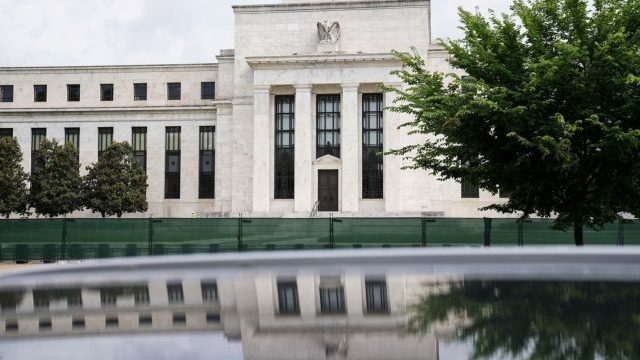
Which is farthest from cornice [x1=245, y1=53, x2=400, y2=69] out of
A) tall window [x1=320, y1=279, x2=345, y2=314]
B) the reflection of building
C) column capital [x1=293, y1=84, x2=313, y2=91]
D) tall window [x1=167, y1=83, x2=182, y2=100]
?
tall window [x1=320, y1=279, x2=345, y2=314]

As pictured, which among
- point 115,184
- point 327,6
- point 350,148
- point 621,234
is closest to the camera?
point 621,234

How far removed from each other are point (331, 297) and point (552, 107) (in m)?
16.0

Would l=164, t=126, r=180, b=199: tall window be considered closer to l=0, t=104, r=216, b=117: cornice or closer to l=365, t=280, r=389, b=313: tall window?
l=0, t=104, r=216, b=117: cornice

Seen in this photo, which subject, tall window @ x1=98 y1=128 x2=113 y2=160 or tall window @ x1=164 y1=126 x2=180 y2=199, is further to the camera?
tall window @ x1=98 y1=128 x2=113 y2=160

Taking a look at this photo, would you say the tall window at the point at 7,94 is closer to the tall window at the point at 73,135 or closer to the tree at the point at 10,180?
the tall window at the point at 73,135

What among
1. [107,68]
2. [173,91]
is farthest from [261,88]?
[107,68]

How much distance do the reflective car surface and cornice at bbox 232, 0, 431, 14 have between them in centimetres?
5525

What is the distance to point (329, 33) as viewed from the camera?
2292 inches

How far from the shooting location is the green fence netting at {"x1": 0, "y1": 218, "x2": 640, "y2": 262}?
2377cm

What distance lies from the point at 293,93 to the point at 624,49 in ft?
139

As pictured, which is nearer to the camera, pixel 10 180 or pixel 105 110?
pixel 10 180

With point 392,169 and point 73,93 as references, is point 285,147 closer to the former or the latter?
point 392,169

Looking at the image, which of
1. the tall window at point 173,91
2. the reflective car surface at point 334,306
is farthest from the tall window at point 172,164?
the reflective car surface at point 334,306

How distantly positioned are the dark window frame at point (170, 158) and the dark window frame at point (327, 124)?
47.1 feet
